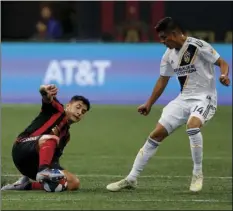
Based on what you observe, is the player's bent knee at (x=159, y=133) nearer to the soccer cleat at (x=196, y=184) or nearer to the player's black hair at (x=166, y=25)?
the soccer cleat at (x=196, y=184)

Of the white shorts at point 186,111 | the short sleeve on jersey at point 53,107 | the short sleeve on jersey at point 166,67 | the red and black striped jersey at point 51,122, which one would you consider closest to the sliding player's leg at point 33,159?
the red and black striped jersey at point 51,122

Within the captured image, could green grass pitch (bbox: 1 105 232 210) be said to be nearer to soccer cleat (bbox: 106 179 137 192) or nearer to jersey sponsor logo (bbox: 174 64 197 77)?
soccer cleat (bbox: 106 179 137 192)

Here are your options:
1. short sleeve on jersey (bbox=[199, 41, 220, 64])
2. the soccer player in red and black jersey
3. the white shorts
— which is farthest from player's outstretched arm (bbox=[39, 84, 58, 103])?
short sleeve on jersey (bbox=[199, 41, 220, 64])

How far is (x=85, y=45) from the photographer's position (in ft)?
69.7

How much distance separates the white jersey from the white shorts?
0.24 ft

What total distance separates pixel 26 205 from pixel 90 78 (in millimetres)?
12054

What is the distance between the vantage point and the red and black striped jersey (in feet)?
32.7

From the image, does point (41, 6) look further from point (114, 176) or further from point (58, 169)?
point (58, 169)

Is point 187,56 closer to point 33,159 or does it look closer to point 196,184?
point 196,184

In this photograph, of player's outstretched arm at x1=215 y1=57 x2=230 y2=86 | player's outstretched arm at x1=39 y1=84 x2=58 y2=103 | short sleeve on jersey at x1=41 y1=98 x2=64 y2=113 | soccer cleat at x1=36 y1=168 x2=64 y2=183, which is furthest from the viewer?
short sleeve on jersey at x1=41 y1=98 x2=64 y2=113

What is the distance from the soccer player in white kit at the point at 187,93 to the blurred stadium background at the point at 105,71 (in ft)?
6.67

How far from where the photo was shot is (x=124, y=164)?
13266 millimetres

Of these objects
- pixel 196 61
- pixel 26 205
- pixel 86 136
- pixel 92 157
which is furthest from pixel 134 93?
pixel 26 205

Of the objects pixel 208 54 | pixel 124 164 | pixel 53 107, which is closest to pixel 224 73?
pixel 208 54
